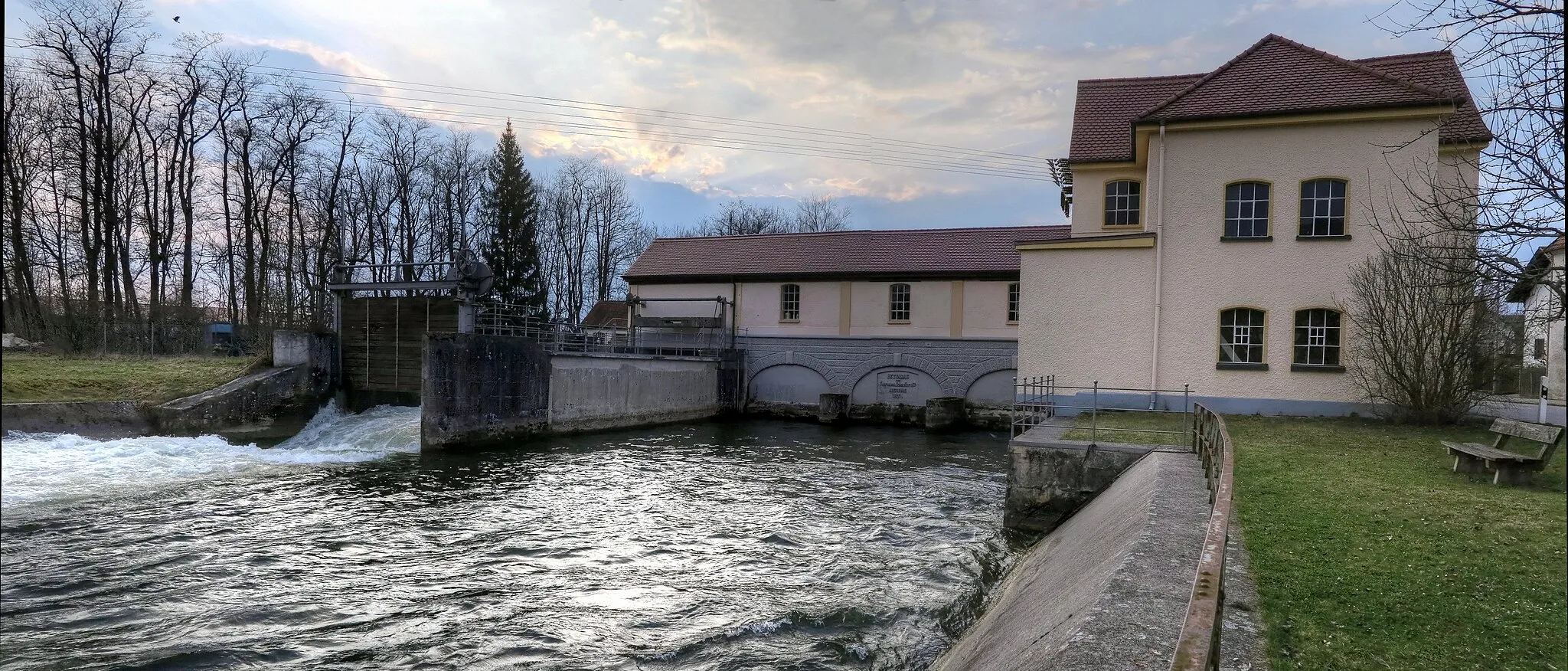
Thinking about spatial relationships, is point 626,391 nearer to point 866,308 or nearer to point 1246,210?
point 866,308

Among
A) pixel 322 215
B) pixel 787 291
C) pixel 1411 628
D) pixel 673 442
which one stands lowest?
pixel 673 442

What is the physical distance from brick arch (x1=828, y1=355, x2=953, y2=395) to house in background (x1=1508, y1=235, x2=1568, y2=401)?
18.8 m

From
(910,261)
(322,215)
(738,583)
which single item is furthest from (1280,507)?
(322,215)

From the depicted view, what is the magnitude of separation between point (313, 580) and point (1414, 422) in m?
17.3

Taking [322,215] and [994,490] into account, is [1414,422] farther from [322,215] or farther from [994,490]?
[322,215]

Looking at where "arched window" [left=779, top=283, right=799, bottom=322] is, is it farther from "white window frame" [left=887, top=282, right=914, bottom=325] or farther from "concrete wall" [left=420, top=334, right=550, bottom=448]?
"concrete wall" [left=420, top=334, right=550, bottom=448]

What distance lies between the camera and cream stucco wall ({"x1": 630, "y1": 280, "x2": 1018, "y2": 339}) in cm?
2927

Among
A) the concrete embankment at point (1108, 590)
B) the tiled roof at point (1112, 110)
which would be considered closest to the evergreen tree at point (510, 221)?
the tiled roof at point (1112, 110)

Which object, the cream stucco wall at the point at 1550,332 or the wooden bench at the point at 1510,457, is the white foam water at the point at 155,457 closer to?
the cream stucco wall at the point at 1550,332

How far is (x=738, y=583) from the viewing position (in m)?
8.32

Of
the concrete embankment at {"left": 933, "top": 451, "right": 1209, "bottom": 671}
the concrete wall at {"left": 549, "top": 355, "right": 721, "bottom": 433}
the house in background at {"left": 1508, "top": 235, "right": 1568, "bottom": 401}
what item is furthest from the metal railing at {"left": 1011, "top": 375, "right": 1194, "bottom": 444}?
the concrete wall at {"left": 549, "top": 355, "right": 721, "bottom": 433}

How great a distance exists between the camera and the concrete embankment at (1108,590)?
4.21 metres

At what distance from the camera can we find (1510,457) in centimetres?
808

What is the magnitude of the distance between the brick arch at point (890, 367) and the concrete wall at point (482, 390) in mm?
12726
